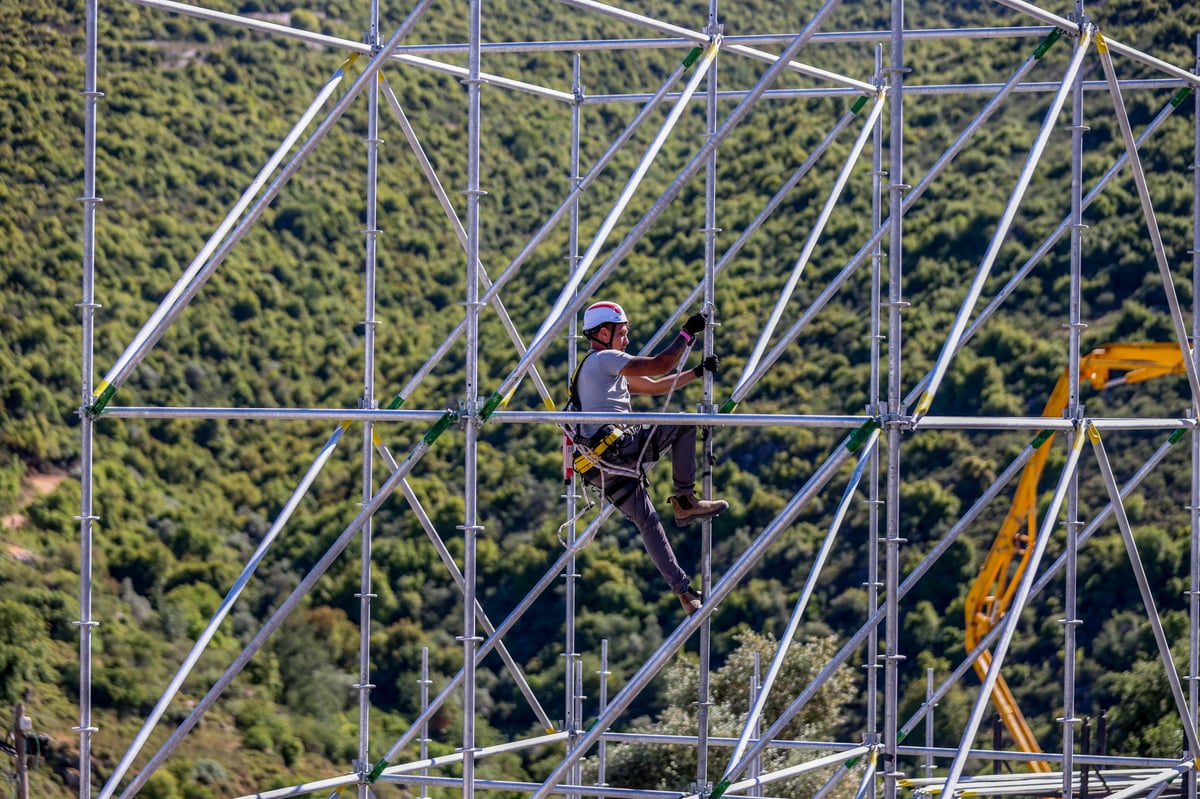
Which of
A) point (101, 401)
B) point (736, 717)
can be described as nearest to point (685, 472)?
point (101, 401)

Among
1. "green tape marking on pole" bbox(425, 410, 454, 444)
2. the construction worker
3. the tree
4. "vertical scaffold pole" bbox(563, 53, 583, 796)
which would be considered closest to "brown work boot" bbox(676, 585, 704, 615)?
the construction worker

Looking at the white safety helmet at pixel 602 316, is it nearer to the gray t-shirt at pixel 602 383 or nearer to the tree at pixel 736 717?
the gray t-shirt at pixel 602 383

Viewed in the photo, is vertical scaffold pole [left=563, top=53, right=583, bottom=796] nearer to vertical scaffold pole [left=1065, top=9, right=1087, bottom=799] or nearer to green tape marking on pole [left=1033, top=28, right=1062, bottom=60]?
green tape marking on pole [left=1033, top=28, right=1062, bottom=60]

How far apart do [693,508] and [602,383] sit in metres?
0.89

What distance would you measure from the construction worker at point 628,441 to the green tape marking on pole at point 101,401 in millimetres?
2626

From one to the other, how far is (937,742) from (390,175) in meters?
21.7

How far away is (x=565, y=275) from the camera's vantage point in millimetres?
39000

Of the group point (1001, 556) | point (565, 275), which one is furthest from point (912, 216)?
point (1001, 556)

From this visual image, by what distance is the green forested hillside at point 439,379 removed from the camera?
2950 cm

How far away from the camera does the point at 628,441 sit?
34.1 ft

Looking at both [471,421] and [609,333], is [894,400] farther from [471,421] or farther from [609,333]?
[471,421]

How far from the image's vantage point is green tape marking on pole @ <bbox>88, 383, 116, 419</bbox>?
33.7 ft

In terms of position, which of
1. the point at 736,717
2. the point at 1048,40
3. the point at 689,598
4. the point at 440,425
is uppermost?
the point at 1048,40

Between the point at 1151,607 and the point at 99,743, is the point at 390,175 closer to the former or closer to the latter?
the point at 99,743
